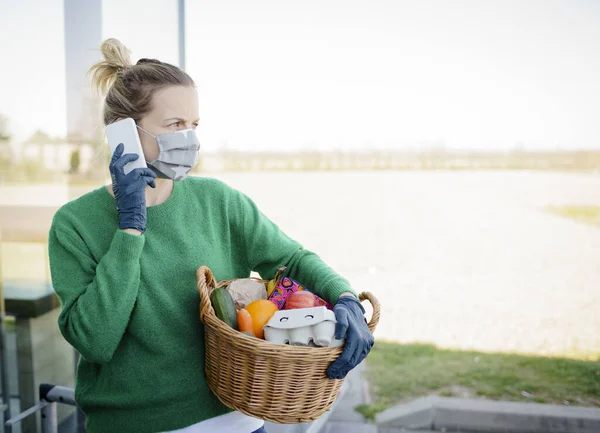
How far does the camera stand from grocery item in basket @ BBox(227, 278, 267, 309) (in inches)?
55.6

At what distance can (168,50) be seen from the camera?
3.46 meters

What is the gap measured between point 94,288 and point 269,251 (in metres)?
0.53

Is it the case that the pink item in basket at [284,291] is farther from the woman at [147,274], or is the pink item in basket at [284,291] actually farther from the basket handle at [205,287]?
the basket handle at [205,287]

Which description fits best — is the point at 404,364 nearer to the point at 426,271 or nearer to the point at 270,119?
the point at 426,271

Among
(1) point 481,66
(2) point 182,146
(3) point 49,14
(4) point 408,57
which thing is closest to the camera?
(2) point 182,146

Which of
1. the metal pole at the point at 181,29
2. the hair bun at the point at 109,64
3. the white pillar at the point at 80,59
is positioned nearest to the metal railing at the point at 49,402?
the hair bun at the point at 109,64

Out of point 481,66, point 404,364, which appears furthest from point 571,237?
point 404,364

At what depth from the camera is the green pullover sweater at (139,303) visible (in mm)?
1239

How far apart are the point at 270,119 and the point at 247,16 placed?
2.54 meters

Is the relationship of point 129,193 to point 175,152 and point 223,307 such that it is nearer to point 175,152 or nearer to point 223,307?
point 175,152

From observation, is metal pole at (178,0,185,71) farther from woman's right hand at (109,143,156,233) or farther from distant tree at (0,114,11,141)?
woman's right hand at (109,143,156,233)

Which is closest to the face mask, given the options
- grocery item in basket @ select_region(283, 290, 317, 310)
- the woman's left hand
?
grocery item in basket @ select_region(283, 290, 317, 310)

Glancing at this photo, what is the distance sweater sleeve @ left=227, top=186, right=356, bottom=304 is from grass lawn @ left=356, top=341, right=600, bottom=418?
7.56 ft

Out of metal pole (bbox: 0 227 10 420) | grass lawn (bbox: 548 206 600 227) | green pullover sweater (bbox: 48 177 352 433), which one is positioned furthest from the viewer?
grass lawn (bbox: 548 206 600 227)
